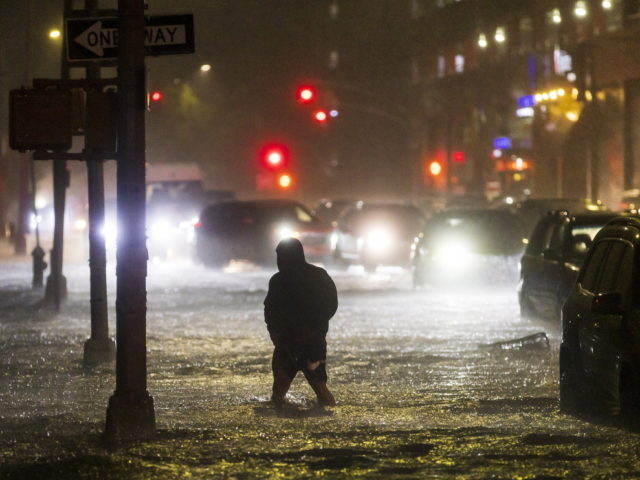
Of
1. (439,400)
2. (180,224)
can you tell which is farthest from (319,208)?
(439,400)

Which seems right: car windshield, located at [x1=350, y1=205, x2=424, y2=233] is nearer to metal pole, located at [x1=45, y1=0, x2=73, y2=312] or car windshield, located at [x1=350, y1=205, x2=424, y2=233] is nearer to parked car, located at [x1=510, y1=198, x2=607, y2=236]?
parked car, located at [x1=510, y1=198, x2=607, y2=236]

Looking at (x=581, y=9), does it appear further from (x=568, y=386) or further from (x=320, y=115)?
(x=568, y=386)

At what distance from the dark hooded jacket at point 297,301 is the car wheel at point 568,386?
6.28ft

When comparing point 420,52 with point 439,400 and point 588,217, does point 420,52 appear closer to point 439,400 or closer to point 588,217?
point 588,217

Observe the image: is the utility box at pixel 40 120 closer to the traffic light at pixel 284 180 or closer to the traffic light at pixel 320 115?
the traffic light at pixel 284 180

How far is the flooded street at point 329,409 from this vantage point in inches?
345

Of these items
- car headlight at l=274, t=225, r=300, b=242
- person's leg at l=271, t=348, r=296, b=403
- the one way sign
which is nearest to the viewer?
the one way sign

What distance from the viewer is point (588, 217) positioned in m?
18.0

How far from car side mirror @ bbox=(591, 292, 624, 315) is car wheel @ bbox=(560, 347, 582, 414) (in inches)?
59.6

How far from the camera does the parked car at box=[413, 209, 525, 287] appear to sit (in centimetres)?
2452

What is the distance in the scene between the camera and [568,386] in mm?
11094

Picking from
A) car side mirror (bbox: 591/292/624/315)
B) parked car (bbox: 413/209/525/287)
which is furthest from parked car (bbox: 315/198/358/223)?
car side mirror (bbox: 591/292/624/315)

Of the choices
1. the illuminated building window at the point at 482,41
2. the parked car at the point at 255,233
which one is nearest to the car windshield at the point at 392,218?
the parked car at the point at 255,233

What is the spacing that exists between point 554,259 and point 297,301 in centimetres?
666
